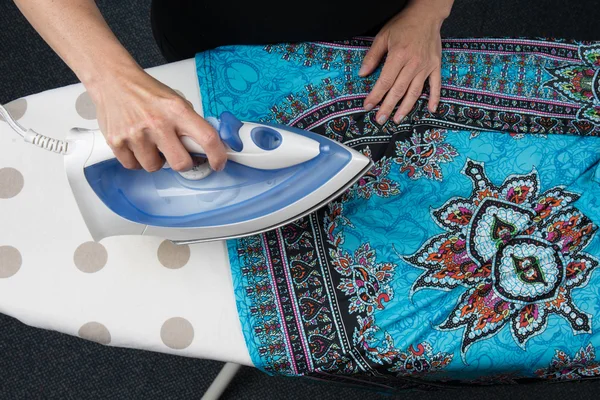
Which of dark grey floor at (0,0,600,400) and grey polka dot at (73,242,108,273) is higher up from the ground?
grey polka dot at (73,242,108,273)

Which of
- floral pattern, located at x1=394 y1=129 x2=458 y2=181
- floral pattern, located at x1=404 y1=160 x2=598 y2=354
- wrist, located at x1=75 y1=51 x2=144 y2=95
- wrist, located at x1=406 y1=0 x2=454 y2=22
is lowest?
floral pattern, located at x1=404 y1=160 x2=598 y2=354

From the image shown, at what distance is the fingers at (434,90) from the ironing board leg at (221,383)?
898 mm

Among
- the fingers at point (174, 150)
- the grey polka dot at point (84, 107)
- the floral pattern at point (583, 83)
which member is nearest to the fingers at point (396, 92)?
the floral pattern at point (583, 83)

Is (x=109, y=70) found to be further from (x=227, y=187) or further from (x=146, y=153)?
(x=227, y=187)

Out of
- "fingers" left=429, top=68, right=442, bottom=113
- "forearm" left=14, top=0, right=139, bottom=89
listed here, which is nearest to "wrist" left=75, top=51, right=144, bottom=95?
"forearm" left=14, top=0, right=139, bottom=89

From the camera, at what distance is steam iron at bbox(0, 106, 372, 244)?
0.73 metres

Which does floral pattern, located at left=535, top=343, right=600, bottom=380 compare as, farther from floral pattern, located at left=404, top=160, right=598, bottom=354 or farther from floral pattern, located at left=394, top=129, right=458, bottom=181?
floral pattern, located at left=394, top=129, right=458, bottom=181

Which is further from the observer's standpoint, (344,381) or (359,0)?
(344,381)

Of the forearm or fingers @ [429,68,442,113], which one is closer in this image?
the forearm

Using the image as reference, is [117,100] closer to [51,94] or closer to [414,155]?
[51,94]

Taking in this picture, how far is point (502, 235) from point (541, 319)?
137mm

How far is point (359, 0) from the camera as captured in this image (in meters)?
0.87

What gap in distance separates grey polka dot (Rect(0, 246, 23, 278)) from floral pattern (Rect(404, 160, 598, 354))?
59 centimetres

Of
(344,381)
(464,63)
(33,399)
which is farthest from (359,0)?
(33,399)
